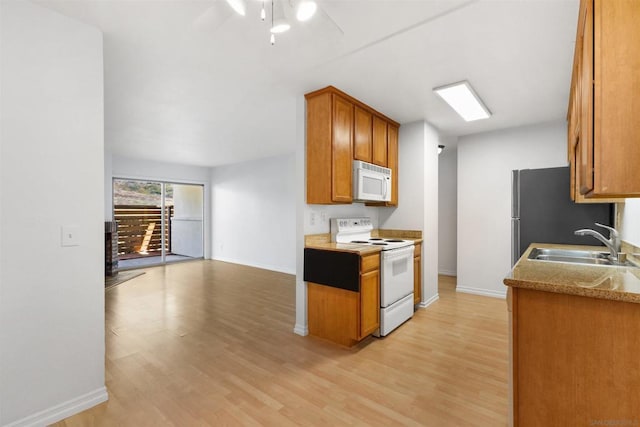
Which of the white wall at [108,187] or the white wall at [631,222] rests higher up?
the white wall at [108,187]

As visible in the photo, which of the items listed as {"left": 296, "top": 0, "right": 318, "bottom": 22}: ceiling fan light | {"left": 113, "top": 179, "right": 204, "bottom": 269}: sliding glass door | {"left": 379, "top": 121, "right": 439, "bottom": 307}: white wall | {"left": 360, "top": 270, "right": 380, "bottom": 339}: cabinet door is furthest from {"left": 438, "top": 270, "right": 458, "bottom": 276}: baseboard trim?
{"left": 113, "top": 179, "right": 204, "bottom": 269}: sliding glass door

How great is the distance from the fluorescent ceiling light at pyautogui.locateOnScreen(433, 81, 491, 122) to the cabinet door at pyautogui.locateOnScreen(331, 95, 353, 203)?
0.87 meters

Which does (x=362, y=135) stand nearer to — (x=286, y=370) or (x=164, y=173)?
(x=286, y=370)

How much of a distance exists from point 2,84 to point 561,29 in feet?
10.6

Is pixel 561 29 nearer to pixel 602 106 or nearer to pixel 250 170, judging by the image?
pixel 602 106

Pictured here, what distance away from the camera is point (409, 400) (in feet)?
6.15

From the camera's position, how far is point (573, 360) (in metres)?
1.24

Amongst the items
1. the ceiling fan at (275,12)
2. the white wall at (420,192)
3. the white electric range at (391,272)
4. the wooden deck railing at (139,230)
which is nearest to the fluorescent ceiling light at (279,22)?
the ceiling fan at (275,12)

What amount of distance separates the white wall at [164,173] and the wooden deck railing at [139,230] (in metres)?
0.63

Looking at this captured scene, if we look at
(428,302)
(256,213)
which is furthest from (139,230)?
(428,302)

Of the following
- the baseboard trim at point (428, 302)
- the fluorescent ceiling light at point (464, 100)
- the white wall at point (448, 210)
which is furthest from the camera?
the white wall at point (448, 210)

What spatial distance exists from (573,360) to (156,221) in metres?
7.47

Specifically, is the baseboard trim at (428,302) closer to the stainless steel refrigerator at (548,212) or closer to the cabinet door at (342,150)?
the stainless steel refrigerator at (548,212)

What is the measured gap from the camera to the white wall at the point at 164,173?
5977mm
